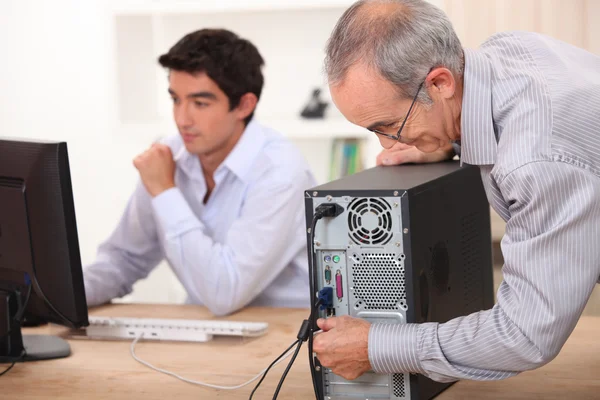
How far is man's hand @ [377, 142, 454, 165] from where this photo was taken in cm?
159

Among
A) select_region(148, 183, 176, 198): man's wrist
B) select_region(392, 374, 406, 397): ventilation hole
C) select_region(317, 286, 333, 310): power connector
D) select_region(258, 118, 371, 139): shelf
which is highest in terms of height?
select_region(258, 118, 371, 139): shelf

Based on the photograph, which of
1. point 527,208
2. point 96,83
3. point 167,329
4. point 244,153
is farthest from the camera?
point 96,83

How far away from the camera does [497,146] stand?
1178 mm

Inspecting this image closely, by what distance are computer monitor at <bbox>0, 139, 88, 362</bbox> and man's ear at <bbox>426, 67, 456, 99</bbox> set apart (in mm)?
727

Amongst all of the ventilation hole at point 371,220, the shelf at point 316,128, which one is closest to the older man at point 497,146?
the ventilation hole at point 371,220

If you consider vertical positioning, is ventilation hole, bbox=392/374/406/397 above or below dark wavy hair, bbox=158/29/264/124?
below

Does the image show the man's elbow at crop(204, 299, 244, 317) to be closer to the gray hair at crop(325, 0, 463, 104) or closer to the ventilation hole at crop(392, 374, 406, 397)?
the ventilation hole at crop(392, 374, 406, 397)

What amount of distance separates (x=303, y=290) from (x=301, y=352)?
589 mm

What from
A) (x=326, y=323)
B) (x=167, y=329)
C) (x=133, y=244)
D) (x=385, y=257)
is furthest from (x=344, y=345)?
(x=133, y=244)

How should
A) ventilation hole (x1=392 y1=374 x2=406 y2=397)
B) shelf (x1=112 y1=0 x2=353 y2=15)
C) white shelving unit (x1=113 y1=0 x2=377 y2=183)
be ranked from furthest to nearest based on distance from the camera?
white shelving unit (x1=113 y1=0 x2=377 y2=183) < shelf (x1=112 y1=0 x2=353 y2=15) < ventilation hole (x1=392 y1=374 x2=406 y2=397)

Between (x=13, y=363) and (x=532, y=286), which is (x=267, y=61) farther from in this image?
(x=532, y=286)

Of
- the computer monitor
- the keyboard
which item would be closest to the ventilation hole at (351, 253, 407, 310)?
the keyboard

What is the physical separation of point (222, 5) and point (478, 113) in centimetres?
202

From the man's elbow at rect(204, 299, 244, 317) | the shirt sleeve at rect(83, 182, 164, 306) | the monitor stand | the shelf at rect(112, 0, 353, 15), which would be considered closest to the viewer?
the monitor stand
